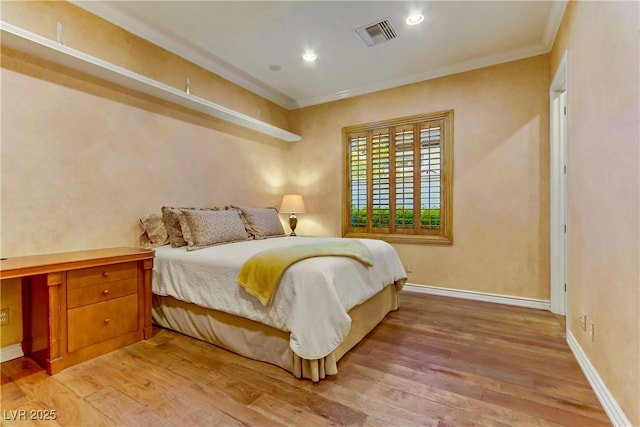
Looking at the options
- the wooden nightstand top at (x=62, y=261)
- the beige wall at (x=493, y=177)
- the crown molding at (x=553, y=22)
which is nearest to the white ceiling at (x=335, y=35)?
the crown molding at (x=553, y=22)

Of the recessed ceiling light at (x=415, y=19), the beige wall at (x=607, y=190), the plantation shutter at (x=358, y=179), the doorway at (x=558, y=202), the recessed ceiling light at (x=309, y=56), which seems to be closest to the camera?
the beige wall at (x=607, y=190)

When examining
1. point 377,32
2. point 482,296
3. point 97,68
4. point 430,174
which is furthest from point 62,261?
point 482,296

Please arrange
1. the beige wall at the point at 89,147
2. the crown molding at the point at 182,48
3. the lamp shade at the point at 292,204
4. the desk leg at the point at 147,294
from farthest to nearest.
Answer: the lamp shade at the point at 292,204, the crown molding at the point at 182,48, the desk leg at the point at 147,294, the beige wall at the point at 89,147

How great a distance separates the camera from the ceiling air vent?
2830mm

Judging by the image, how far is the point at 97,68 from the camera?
7.95ft

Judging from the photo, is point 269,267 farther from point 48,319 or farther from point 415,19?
point 415,19

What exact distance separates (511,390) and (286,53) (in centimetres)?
361

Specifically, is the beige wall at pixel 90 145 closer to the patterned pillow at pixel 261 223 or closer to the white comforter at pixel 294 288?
the patterned pillow at pixel 261 223

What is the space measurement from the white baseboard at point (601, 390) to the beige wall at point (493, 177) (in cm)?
130

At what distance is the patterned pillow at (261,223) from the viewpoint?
11.4ft

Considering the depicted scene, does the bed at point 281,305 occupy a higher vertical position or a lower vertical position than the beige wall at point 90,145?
lower

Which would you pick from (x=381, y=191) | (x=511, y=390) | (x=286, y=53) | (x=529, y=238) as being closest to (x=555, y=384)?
(x=511, y=390)

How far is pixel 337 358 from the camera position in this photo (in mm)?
2037

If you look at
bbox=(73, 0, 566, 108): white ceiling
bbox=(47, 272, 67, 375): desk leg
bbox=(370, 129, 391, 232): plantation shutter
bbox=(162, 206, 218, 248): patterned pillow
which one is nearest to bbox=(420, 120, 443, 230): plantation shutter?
bbox=(370, 129, 391, 232): plantation shutter
